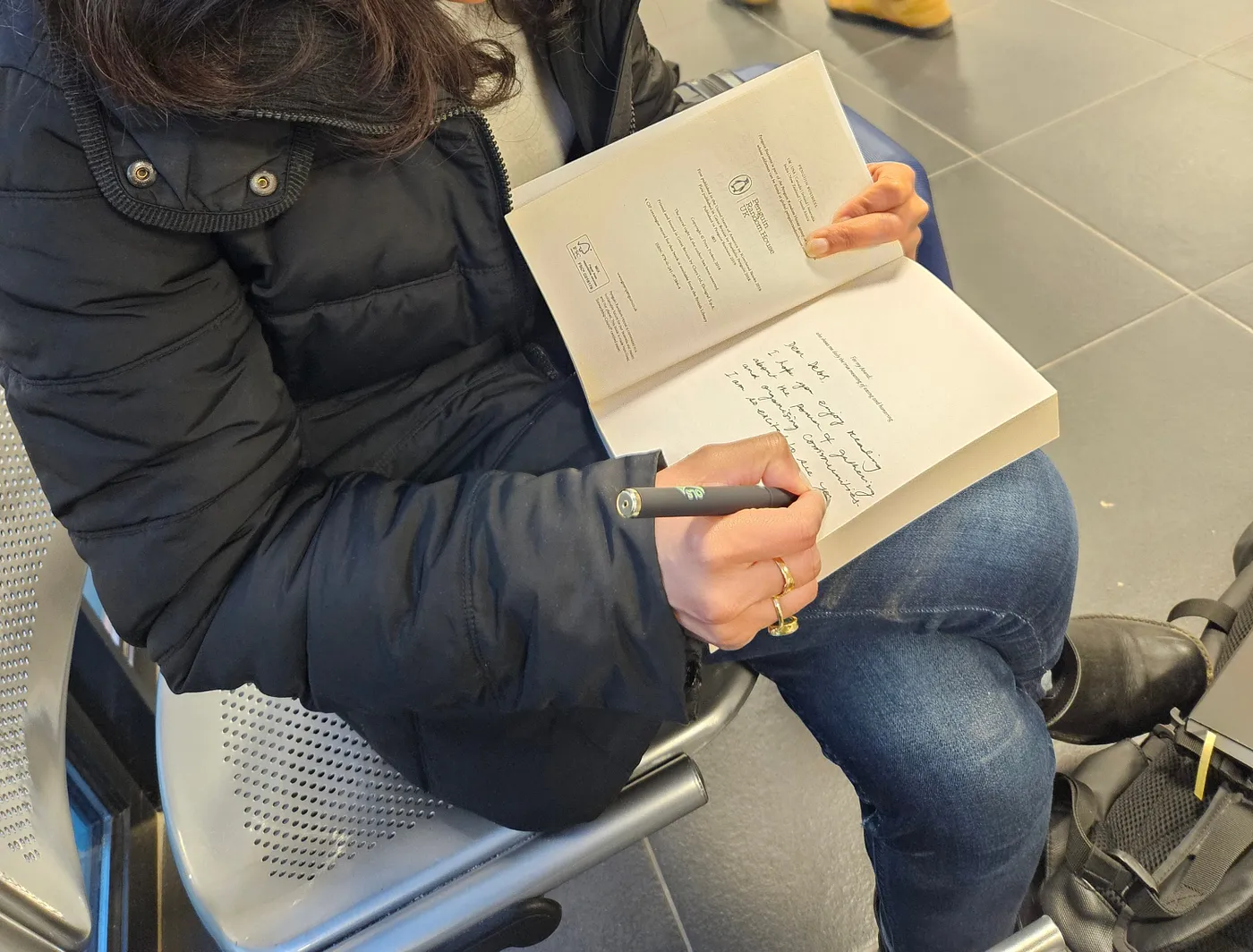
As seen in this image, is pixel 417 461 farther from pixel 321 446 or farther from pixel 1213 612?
pixel 1213 612

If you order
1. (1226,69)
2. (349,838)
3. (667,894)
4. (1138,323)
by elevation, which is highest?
(349,838)

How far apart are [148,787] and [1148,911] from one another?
3.88 feet

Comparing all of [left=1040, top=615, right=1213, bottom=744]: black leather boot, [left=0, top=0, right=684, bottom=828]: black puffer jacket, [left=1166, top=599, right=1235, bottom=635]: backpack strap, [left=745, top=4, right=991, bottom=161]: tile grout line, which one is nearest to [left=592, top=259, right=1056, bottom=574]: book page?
[left=0, top=0, right=684, bottom=828]: black puffer jacket

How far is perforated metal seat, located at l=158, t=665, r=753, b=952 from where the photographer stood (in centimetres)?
60

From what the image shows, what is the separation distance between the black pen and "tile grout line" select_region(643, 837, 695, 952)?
2.18 ft

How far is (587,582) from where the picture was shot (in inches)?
20.5

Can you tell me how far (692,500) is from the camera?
0.45m

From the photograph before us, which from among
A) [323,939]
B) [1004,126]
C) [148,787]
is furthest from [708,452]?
[1004,126]

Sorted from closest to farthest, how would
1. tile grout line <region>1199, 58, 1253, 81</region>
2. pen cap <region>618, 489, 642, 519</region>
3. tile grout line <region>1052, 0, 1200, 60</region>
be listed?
pen cap <region>618, 489, 642, 519</region>, tile grout line <region>1199, 58, 1253, 81</region>, tile grout line <region>1052, 0, 1200, 60</region>

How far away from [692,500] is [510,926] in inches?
13.6

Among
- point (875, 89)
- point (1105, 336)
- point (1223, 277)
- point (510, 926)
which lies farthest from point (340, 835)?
point (875, 89)

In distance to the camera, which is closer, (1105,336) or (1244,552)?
(1244,552)

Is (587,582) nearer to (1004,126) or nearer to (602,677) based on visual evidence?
(602,677)

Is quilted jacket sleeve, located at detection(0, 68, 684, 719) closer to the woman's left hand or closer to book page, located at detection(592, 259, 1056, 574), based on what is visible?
book page, located at detection(592, 259, 1056, 574)
